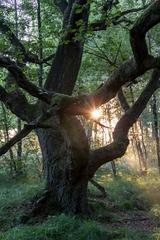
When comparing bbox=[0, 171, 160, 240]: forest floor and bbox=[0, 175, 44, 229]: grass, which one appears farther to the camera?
bbox=[0, 175, 44, 229]: grass

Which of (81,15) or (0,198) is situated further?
(0,198)

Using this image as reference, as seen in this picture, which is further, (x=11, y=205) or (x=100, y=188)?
(x=100, y=188)

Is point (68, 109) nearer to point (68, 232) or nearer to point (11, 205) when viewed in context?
point (68, 232)

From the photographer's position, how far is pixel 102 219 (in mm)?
8375

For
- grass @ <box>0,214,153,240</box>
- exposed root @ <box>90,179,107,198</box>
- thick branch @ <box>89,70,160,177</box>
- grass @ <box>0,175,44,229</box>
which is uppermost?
thick branch @ <box>89,70,160,177</box>

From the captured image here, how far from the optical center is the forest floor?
22.2 ft

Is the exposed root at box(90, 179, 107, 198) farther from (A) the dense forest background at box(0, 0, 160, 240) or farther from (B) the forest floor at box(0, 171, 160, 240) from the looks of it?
(B) the forest floor at box(0, 171, 160, 240)

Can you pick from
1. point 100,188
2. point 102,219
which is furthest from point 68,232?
point 100,188

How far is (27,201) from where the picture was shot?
9.32 meters

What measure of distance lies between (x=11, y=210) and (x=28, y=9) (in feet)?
19.2

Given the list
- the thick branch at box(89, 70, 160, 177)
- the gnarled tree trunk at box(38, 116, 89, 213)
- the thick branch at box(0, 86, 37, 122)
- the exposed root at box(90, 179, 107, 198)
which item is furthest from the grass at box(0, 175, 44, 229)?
the thick branch at box(0, 86, 37, 122)

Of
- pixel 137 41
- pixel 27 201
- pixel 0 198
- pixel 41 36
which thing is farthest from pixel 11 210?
pixel 137 41

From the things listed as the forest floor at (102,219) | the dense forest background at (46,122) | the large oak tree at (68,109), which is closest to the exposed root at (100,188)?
the dense forest background at (46,122)

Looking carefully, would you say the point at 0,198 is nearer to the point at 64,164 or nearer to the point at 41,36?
the point at 64,164
